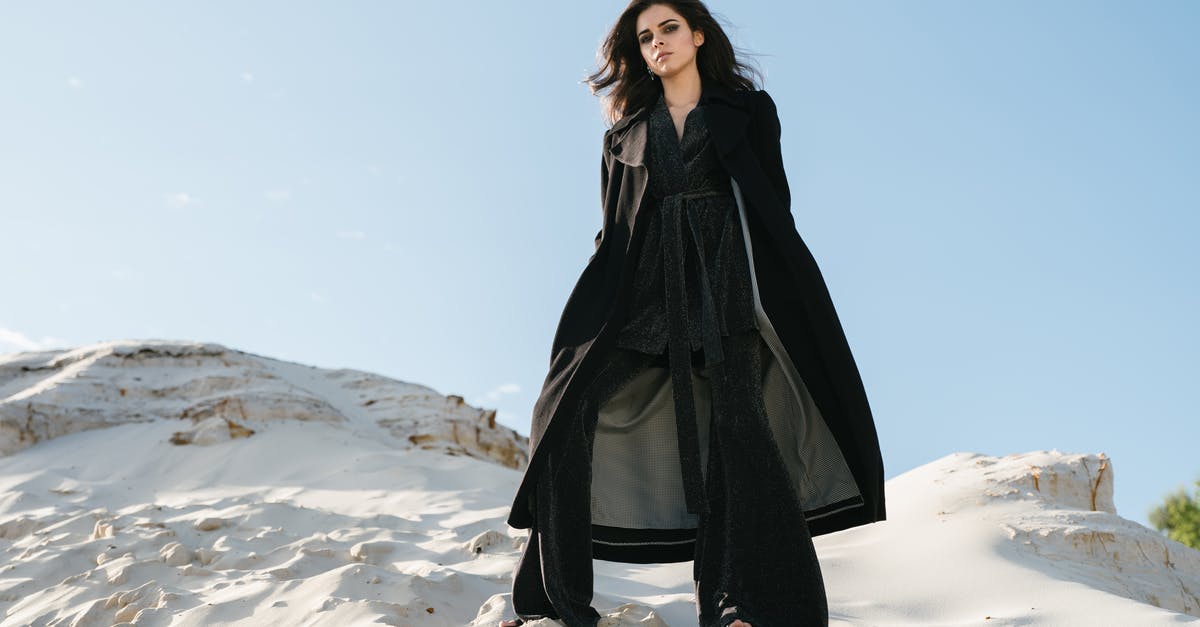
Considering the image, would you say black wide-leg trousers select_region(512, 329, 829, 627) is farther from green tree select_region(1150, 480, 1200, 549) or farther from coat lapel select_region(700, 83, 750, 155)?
green tree select_region(1150, 480, 1200, 549)

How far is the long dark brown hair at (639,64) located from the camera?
308cm

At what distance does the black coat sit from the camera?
8.89ft

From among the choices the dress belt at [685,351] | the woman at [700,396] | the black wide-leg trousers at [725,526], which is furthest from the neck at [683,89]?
the black wide-leg trousers at [725,526]

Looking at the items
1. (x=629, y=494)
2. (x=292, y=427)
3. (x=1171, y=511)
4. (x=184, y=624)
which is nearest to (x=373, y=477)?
(x=292, y=427)

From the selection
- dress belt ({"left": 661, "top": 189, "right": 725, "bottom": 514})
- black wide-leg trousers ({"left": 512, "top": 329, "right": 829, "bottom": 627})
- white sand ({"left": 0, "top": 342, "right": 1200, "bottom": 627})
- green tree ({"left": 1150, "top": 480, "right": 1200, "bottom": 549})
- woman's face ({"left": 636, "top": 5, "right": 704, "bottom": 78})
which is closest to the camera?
black wide-leg trousers ({"left": 512, "top": 329, "right": 829, "bottom": 627})

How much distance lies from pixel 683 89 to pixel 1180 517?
958 inches

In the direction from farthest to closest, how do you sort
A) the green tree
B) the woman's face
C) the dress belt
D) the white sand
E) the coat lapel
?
the green tree, the white sand, the woman's face, the coat lapel, the dress belt

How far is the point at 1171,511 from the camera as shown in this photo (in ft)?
77.6

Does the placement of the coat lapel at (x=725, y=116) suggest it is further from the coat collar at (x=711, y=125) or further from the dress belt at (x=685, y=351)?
the dress belt at (x=685, y=351)

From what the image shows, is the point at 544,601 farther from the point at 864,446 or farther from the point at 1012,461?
the point at 1012,461

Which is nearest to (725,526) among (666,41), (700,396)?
(700,396)

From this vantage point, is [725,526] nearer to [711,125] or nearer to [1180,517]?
[711,125]

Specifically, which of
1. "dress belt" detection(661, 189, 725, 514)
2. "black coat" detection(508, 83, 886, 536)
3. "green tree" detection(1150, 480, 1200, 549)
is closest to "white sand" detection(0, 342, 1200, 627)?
"dress belt" detection(661, 189, 725, 514)

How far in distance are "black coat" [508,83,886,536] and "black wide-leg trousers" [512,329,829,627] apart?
0.23 ft
